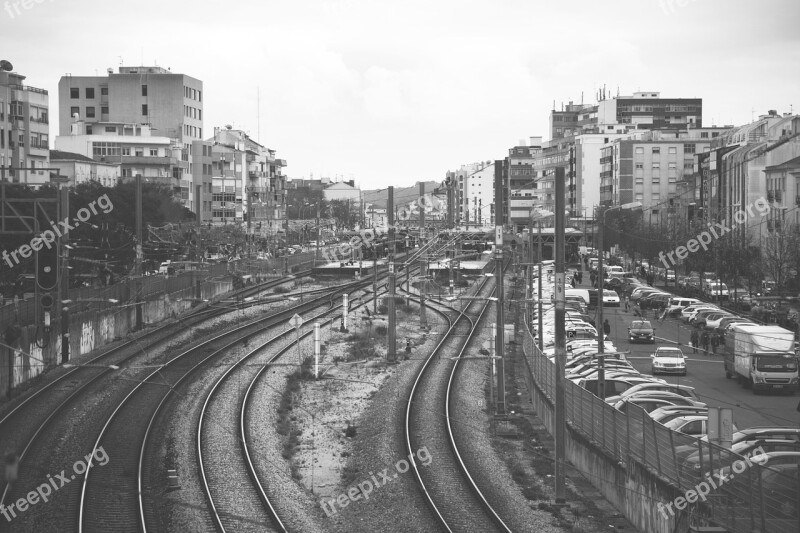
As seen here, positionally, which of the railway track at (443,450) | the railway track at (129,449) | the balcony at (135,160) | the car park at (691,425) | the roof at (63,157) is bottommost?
the railway track at (443,450)

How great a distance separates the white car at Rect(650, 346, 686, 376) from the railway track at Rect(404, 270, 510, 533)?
5.84m

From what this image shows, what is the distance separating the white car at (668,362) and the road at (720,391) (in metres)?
0.23

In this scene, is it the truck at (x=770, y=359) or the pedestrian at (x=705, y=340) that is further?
the pedestrian at (x=705, y=340)

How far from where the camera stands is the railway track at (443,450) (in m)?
16.0

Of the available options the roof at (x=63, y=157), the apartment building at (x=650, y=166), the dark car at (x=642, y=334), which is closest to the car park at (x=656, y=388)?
the dark car at (x=642, y=334)

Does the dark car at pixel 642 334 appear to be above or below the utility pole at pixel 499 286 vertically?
below

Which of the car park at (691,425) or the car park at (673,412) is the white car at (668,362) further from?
the car park at (691,425)

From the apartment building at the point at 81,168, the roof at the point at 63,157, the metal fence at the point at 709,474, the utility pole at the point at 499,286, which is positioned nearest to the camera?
the metal fence at the point at 709,474

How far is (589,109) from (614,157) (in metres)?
51.7

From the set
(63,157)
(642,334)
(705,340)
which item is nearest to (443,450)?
(705,340)

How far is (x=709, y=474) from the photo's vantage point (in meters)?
12.5

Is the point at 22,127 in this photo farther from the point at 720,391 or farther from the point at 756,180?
the point at 720,391

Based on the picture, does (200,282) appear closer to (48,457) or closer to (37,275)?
(37,275)

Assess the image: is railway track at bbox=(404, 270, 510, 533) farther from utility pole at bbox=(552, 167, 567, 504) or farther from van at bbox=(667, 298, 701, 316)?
van at bbox=(667, 298, 701, 316)
